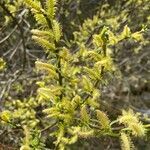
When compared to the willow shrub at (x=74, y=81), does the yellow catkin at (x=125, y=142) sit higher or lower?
lower

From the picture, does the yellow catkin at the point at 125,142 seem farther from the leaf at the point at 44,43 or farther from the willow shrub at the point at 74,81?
the leaf at the point at 44,43

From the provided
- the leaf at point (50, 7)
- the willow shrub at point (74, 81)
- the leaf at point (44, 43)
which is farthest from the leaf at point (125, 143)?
the leaf at point (50, 7)

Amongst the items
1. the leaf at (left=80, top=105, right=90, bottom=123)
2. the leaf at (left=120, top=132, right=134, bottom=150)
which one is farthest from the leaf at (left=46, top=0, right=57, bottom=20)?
the leaf at (left=120, top=132, right=134, bottom=150)

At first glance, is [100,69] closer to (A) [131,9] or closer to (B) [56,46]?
(B) [56,46]

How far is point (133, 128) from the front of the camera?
1884 mm

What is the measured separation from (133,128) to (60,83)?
478 mm

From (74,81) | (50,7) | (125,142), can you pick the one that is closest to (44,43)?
(50,7)

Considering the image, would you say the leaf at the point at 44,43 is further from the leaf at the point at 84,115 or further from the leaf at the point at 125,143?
the leaf at the point at 125,143

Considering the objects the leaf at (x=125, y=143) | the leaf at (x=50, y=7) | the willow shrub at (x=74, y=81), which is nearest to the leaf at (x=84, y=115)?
the willow shrub at (x=74, y=81)

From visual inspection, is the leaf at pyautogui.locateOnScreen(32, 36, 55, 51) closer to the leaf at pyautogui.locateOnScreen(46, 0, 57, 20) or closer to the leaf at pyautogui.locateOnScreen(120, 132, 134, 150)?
the leaf at pyautogui.locateOnScreen(46, 0, 57, 20)

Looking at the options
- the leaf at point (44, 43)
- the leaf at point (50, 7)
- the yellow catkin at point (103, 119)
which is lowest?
the yellow catkin at point (103, 119)

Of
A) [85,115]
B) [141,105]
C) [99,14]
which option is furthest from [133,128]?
[141,105]

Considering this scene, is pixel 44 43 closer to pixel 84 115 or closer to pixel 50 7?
pixel 50 7

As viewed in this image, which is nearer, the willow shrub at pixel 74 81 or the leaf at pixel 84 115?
the willow shrub at pixel 74 81
